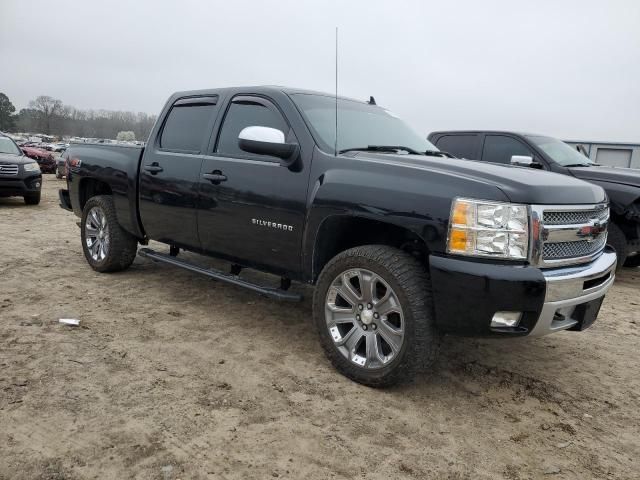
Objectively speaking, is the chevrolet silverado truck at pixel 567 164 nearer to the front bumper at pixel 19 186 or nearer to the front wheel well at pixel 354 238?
the front wheel well at pixel 354 238

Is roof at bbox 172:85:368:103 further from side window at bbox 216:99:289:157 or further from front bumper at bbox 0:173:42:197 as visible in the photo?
front bumper at bbox 0:173:42:197

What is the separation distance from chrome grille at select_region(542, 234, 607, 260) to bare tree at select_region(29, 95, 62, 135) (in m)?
103

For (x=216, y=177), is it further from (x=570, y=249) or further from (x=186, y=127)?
(x=570, y=249)

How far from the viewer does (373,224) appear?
11.0 ft

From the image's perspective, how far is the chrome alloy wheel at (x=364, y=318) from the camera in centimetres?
308

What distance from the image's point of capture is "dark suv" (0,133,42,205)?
1120cm

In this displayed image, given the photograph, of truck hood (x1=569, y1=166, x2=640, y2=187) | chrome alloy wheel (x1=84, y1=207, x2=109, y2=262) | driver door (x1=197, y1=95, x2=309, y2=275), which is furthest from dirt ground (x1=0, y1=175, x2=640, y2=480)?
truck hood (x1=569, y1=166, x2=640, y2=187)

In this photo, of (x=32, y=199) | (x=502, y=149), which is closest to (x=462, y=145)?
(x=502, y=149)

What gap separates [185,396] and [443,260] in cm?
166

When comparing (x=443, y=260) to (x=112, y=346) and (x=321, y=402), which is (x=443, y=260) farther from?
(x=112, y=346)

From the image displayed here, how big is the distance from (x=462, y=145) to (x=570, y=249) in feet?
16.6

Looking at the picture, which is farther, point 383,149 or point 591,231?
point 383,149

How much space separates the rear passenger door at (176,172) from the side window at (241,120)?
0.65 feet

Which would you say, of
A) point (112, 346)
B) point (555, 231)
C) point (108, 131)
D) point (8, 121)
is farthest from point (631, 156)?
point (8, 121)
